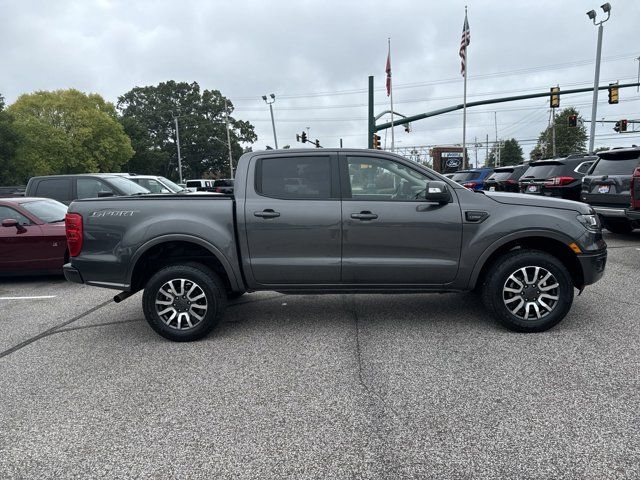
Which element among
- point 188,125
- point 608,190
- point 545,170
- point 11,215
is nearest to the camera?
point 11,215

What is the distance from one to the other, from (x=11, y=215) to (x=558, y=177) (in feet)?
40.1

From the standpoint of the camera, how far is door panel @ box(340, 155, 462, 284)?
432 cm

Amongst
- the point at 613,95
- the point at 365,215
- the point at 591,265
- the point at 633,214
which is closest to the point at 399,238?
the point at 365,215

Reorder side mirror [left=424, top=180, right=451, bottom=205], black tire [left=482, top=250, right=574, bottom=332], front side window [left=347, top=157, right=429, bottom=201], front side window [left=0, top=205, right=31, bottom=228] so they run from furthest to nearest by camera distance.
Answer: front side window [left=0, top=205, right=31, bottom=228] → front side window [left=347, top=157, right=429, bottom=201] → black tire [left=482, top=250, right=574, bottom=332] → side mirror [left=424, top=180, right=451, bottom=205]

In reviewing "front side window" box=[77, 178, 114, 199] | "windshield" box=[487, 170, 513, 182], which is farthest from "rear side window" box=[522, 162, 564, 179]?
"front side window" box=[77, 178, 114, 199]

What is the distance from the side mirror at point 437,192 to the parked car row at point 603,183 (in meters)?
5.12

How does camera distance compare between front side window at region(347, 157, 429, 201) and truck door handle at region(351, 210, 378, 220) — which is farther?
front side window at region(347, 157, 429, 201)

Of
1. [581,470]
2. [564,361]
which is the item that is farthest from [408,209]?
[581,470]

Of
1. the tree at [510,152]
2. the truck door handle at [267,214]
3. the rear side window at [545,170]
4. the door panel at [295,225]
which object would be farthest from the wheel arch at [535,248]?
the tree at [510,152]

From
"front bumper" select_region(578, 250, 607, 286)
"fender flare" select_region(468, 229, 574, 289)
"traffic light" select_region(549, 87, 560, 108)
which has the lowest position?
"front bumper" select_region(578, 250, 607, 286)

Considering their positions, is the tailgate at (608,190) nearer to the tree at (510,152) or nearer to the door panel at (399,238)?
the door panel at (399,238)

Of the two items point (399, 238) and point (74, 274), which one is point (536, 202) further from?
point (74, 274)

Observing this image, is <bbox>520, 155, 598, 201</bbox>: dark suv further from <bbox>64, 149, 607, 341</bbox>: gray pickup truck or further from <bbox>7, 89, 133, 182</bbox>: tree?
<bbox>7, 89, 133, 182</bbox>: tree

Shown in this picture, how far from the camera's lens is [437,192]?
4.16 metres
